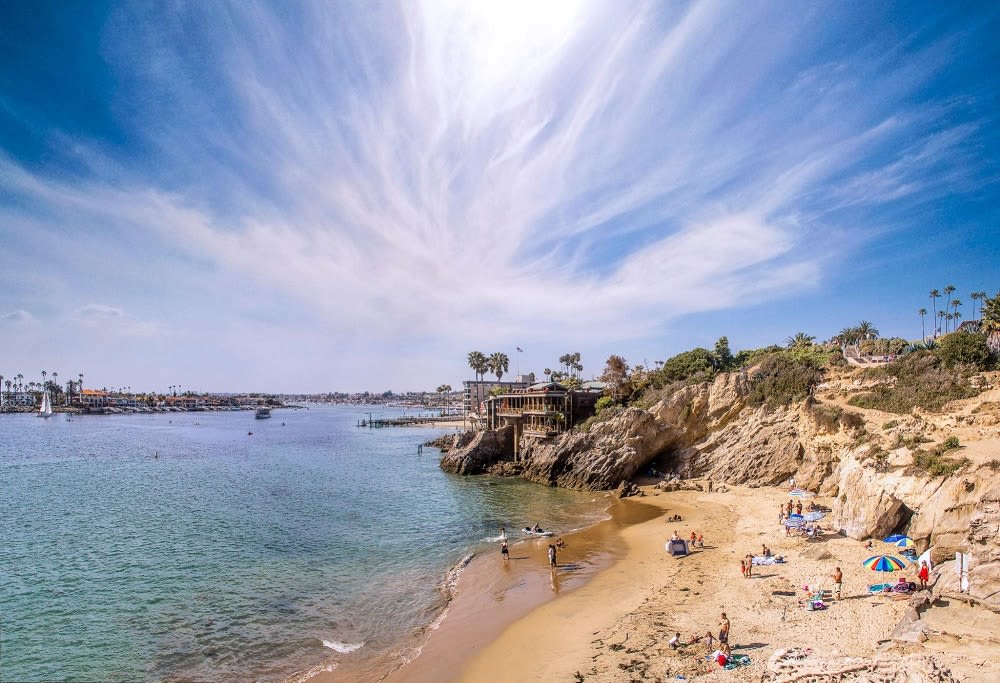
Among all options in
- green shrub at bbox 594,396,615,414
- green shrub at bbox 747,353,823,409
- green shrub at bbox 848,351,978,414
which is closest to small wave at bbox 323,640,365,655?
green shrub at bbox 848,351,978,414

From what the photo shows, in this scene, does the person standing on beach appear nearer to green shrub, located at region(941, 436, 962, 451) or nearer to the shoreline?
green shrub, located at region(941, 436, 962, 451)

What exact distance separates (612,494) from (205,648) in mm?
35391

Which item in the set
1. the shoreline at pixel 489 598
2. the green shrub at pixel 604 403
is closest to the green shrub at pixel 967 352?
the shoreline at pixel 489 598

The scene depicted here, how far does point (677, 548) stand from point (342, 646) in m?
18.9

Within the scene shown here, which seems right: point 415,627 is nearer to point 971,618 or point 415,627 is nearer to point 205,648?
point 205,648

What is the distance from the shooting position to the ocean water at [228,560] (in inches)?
803

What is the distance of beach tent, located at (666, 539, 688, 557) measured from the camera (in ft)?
95.7

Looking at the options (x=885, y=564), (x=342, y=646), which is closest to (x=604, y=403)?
(x=885, y=564)

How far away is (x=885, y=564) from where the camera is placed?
2083 centimetres

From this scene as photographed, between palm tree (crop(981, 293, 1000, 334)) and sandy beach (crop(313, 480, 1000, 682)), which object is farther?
palm tree (crop(981, 293, 1000, 334))

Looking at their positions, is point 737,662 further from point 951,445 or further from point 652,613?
point 951,445

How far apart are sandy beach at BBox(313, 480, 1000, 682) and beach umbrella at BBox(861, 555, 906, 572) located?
32.6 inches

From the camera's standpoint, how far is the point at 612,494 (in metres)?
47.6

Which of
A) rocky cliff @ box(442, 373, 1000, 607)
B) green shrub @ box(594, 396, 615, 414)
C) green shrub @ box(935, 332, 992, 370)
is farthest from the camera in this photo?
green shrub @ box(594, 396, 615, 414)
